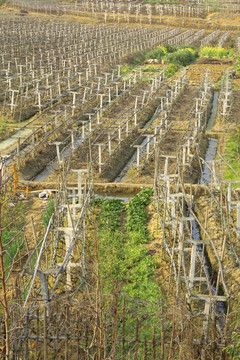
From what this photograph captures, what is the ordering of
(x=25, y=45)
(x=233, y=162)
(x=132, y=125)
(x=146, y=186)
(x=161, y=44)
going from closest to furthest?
(x=146, y=186) < (x=233, y=162) < (x=132, y=125) < (x=25, y=45) < (x=161, y=44)

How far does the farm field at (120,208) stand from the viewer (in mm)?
5227

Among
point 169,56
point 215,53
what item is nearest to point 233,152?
point 169,56

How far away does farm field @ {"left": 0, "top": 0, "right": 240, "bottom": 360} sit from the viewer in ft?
17.1

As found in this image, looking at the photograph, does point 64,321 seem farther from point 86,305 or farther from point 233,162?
point 233,162

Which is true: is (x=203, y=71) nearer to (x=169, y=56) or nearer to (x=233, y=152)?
(x=169, y=56)

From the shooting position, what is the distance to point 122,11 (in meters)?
51.9

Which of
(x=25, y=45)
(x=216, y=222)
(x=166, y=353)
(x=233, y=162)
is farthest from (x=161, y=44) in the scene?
(x=166, y=353)

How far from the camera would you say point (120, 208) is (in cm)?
1015

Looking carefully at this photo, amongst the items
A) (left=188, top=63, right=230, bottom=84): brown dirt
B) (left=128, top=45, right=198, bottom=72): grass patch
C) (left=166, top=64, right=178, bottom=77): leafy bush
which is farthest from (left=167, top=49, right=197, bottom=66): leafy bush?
(left=166, top=64, right=178, bottom=77): leafy bush

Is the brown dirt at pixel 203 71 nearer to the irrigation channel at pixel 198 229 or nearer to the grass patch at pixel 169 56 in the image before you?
the grass patch at pixel 169 56

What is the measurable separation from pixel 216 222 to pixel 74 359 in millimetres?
4548

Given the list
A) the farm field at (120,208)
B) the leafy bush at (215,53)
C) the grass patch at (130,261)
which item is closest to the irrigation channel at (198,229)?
the farm field at (120,208)

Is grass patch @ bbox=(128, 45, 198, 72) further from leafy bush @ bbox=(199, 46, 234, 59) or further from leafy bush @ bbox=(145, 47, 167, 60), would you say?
leafy bush @ bbox=(199, 46, 234, 59)

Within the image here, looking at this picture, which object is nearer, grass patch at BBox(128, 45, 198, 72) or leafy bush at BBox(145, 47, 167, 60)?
grass patch at BBox(128, 45, 198, 72)
